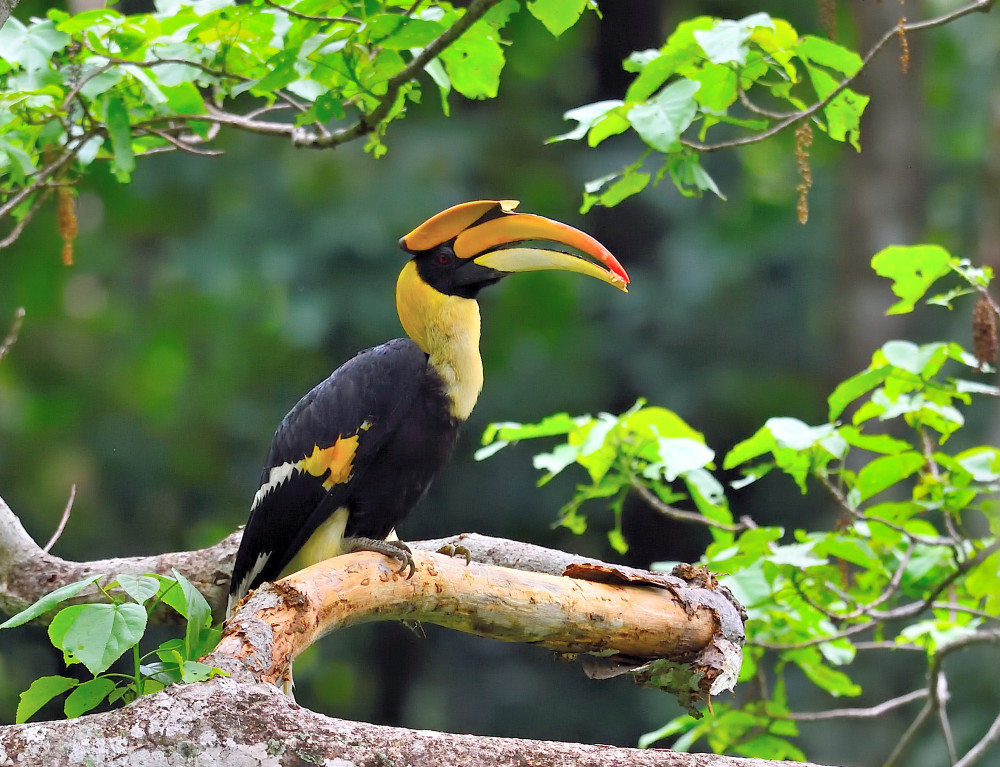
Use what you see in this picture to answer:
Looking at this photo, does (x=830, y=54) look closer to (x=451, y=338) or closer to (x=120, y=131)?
(x=451, y=338)

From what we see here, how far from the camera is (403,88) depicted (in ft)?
7.57

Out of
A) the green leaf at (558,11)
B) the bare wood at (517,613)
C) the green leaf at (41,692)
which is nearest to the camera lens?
the green leaf at (41,692)

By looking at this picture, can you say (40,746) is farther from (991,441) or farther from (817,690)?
(817,690)

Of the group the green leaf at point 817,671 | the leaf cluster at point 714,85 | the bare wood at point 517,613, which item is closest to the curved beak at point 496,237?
the leaf cluster at point 714,85

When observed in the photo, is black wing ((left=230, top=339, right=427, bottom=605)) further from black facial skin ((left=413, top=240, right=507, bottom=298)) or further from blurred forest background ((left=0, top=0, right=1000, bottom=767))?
blurred forest background ((left=0, top=0, right=1000, bottom=767))

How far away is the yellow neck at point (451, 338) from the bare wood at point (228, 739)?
3.63ft

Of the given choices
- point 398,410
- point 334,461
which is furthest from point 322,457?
point 398,410

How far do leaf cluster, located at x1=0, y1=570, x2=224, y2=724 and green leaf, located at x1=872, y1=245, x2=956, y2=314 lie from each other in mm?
1542

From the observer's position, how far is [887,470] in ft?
8.13

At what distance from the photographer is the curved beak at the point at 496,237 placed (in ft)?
7.86

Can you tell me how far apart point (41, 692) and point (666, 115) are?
139 cm

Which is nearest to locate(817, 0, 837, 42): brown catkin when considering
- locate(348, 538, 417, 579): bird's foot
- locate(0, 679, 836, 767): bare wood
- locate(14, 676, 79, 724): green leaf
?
locate(348, 538, 417, 579): bird's foot

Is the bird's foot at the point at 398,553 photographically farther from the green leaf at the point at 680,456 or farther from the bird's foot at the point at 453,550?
the green leaf at the point at 680,456

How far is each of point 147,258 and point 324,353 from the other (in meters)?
2.03
